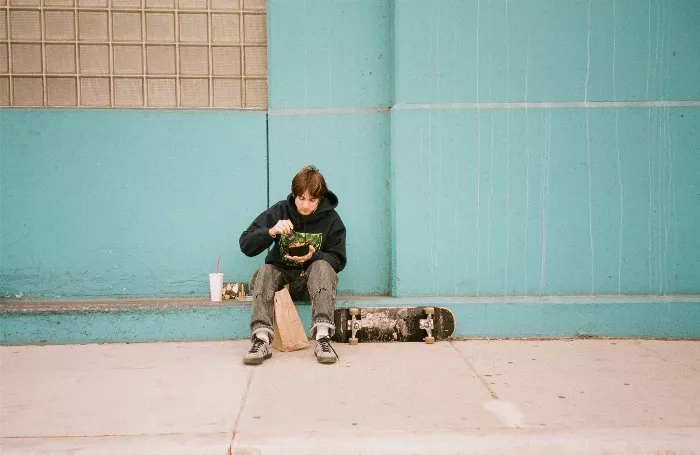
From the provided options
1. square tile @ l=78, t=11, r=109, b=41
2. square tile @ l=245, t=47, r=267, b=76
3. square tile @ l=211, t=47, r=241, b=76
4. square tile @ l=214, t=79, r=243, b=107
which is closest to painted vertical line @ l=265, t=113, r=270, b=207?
square tile @ l=214, t=79, r=243, b=107

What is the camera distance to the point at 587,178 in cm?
394

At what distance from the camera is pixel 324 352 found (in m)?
3.17

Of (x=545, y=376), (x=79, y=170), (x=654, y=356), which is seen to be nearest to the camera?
(x=545, y=376)

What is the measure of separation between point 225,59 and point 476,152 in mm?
2314

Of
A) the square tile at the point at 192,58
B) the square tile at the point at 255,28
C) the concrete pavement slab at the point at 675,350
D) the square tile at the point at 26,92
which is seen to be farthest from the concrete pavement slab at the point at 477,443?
the square tile at the point at 26,92

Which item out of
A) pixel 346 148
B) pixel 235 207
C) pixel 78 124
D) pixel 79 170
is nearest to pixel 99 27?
pixel 78 124

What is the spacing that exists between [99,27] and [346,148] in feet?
7.74

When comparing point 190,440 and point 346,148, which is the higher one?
point 346,148

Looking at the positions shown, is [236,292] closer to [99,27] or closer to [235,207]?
[235,207]

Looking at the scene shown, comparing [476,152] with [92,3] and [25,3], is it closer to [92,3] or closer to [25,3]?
[92,3]

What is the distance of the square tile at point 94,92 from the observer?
4191 millimetres

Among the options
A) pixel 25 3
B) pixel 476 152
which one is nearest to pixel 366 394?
pixel 476 152

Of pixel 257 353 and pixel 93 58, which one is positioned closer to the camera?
pixel 257 353

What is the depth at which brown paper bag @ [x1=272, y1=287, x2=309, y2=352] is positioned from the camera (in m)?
3.36
